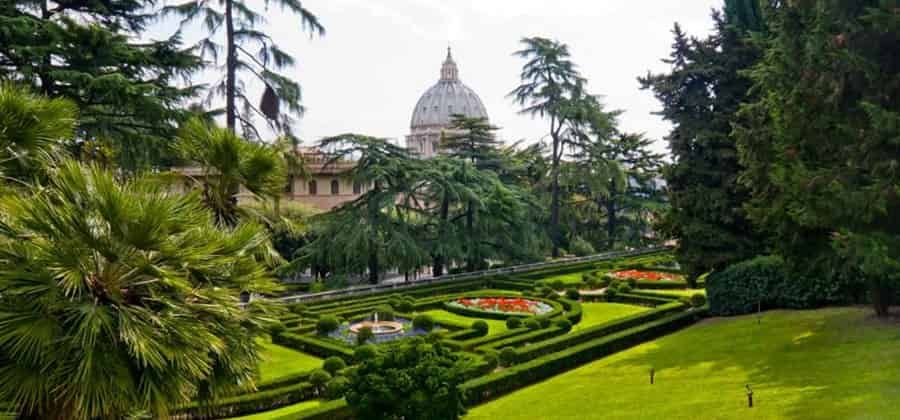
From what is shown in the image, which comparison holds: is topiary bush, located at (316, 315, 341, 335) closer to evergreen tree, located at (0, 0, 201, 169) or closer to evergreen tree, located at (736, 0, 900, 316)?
evergreen tree, located at (0, 0, 201, 169)

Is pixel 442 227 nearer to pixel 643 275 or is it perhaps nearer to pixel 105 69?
pixel 643 275

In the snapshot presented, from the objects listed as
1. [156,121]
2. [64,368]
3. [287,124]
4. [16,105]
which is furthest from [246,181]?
[287,124]

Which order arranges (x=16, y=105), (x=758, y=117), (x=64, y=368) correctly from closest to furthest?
(x=64, y=368), (x=16, y=105), (x=758, y=117)

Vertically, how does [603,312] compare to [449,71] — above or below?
below

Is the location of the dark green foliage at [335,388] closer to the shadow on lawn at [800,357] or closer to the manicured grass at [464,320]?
the shadow on lawn at [800,357]

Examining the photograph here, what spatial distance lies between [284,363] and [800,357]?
36.8 ft

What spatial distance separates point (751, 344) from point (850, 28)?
681cm

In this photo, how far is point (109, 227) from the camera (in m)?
5.24

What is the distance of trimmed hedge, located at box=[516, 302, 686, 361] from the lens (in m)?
15.0

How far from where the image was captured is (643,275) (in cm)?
2938

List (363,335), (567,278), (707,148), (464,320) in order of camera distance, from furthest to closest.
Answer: (567,278), (464,320), (707,148), (363,335)

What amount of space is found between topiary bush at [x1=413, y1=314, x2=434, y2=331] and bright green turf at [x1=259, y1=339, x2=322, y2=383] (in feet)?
11.5

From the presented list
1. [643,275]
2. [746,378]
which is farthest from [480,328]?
[643,275]

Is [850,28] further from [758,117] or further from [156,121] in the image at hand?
[156,121]
